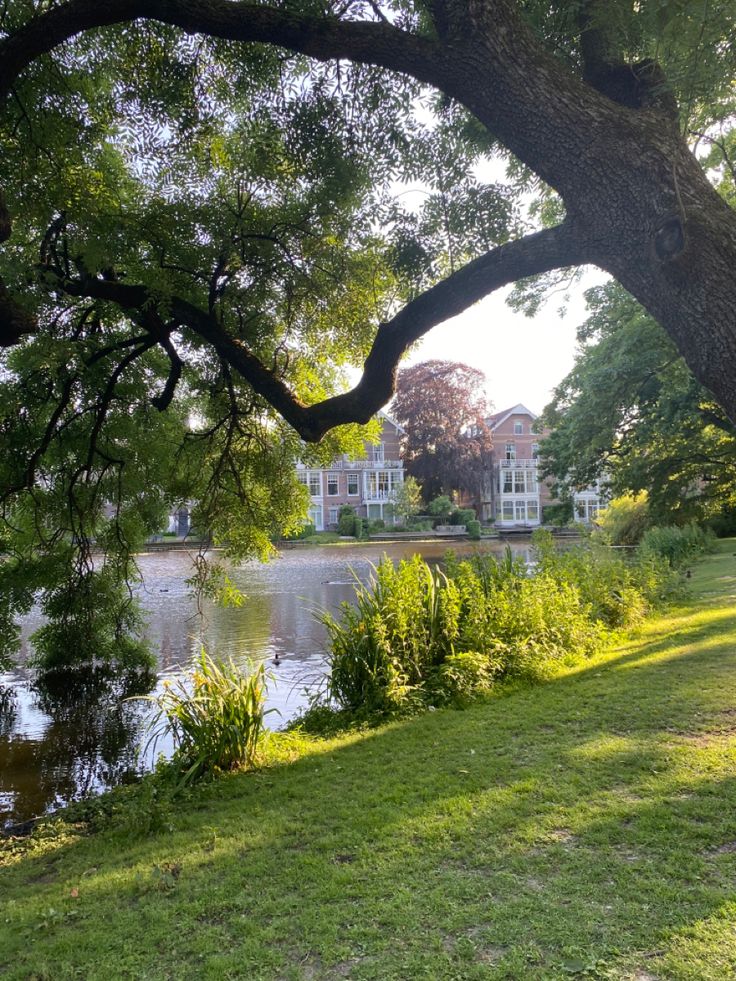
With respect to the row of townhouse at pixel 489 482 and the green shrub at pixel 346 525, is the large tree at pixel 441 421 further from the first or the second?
the green shrub at pixel 346 525

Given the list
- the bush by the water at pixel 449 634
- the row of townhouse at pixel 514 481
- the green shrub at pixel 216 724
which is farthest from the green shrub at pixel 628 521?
the row of townhouse at pixel 514 481

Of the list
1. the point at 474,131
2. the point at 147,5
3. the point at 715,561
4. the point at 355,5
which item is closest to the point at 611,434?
the point at 715,561

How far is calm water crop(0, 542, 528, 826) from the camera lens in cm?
719

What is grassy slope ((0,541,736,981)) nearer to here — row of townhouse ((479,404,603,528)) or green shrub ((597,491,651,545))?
green shrub ((597,491,651,545))

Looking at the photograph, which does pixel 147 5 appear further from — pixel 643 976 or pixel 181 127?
pixel 643 976

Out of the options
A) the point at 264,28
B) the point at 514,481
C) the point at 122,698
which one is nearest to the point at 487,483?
the point at 514,481

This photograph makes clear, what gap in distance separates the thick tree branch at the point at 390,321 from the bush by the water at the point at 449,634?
3082 millimetres

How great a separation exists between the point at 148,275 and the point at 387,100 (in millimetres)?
2509

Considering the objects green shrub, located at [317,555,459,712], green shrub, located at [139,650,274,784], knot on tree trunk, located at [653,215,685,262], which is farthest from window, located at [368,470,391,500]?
knot on tree trunk, located at [653,215,685,262]

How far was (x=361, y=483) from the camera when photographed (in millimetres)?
59094

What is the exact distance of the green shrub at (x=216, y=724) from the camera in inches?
223

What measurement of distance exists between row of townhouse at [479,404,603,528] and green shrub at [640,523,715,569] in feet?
127

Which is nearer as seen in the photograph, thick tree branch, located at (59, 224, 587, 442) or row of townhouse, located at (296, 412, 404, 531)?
thick tree branch, located at (59, 224, 587, 442)

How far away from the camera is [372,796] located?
4496 mm
